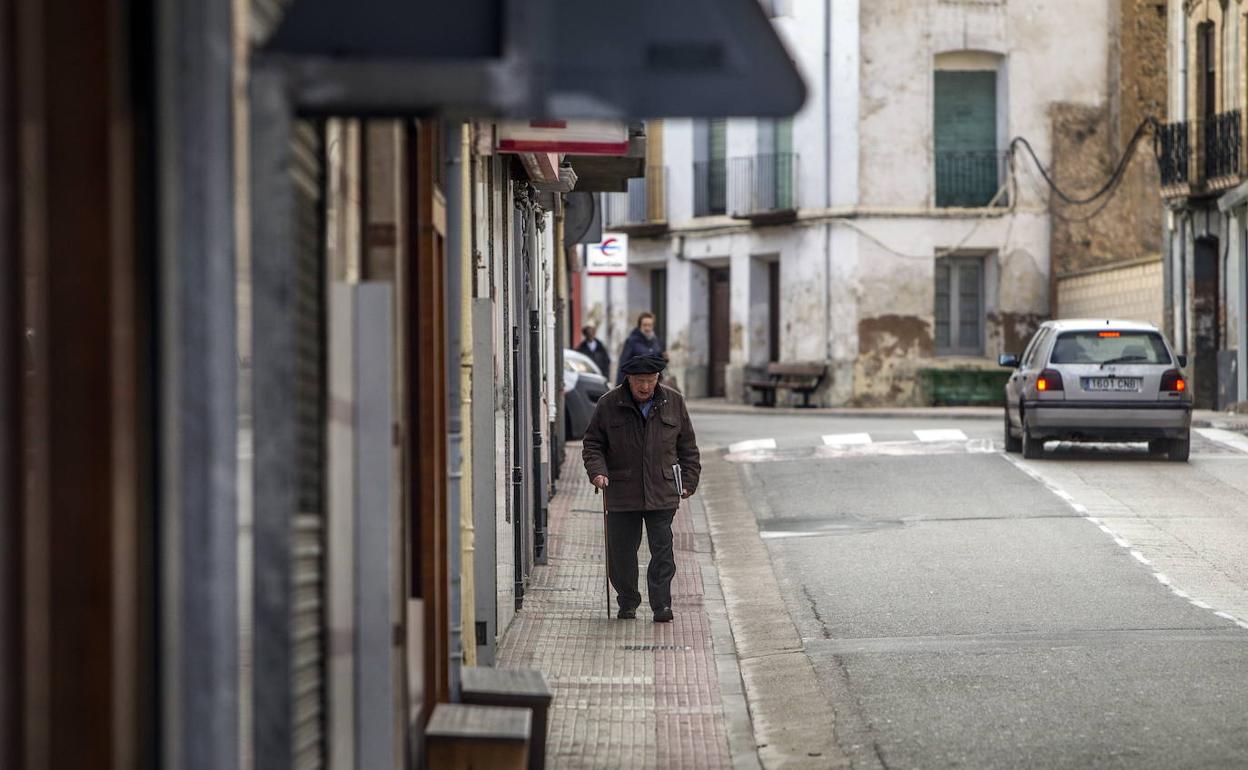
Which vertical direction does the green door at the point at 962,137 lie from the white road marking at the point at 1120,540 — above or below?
above

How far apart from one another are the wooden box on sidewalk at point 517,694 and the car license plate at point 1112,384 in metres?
14.5

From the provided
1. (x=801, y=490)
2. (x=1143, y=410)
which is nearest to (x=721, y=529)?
(x=801, y=490)

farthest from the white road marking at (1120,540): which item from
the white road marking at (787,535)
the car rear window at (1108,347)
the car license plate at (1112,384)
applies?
the white road marking at (787,535)

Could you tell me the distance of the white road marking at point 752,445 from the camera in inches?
955

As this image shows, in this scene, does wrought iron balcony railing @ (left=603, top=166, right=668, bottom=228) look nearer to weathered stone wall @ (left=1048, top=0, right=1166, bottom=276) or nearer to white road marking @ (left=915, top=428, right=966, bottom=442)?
weathered stone wall @ (left=1048, top=0, right=1166, bottom=276)

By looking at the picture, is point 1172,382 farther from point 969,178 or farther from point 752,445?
point 969,178

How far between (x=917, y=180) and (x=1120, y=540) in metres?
24.7

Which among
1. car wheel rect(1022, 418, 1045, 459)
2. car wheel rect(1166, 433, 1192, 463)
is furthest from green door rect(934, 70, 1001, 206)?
car wheel rect(1166, 433, 1192, 463)

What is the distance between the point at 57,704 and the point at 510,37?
1.45m

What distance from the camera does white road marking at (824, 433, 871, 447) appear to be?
24.0 m

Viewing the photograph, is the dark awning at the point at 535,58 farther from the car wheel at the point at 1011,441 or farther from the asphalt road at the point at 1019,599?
the car wheel at the point at 1011,441

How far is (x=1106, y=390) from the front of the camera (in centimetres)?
2066

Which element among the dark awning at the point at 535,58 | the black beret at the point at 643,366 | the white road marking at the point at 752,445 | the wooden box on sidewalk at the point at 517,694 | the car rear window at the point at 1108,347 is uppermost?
the dark awning at the point at 535,58

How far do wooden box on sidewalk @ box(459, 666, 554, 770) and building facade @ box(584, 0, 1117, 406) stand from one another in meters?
31.7
